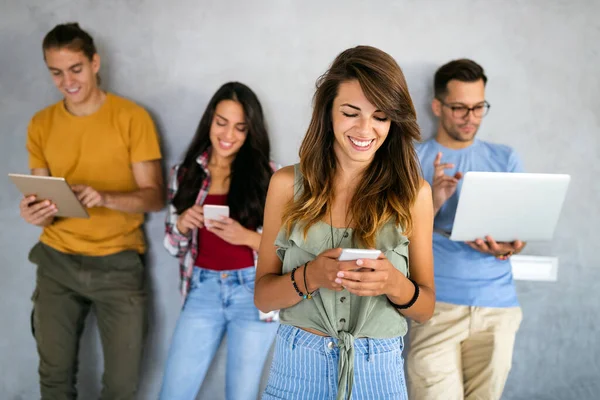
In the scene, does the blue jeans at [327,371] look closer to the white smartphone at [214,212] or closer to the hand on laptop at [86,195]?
the white smartphone at [214,212]

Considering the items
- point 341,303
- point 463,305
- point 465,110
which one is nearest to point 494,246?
point 463,305

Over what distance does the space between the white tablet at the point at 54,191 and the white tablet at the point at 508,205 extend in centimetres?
157

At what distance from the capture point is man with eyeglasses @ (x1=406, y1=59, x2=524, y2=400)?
8.32ft

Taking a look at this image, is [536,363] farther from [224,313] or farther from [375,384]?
[375,384]

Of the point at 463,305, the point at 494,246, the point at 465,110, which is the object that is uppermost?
the point at 465,110

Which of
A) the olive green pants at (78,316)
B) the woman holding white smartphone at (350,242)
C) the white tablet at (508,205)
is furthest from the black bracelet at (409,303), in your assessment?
the olive green pants at (78,316)

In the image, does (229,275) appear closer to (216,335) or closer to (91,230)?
(216,335)

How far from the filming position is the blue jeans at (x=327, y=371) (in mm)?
1593

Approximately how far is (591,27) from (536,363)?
1670 millimetres

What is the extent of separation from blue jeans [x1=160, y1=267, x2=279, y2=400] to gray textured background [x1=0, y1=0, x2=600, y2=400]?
1.69 feet

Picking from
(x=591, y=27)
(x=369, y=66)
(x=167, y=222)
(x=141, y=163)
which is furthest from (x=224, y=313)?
(x=591, y=27)

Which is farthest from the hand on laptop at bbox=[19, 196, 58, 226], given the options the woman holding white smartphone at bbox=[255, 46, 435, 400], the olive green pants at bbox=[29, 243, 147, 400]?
the woman holding white smartphone at bbox=[255, 46, 435, 400]

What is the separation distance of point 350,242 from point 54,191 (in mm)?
1463

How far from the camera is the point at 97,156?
2.83 meters
